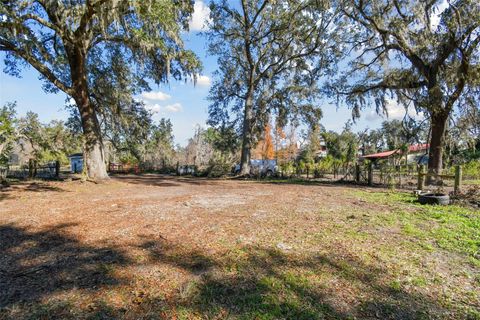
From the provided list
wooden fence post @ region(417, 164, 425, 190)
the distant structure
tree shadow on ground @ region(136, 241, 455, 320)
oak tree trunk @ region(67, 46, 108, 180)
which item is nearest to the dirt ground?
tree shadow on ground @ region(136, 241, 455, 320)

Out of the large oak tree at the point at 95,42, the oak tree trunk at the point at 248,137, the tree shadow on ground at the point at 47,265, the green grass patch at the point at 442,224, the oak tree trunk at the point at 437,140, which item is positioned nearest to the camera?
the tree shadow on ground at the point at 47,265

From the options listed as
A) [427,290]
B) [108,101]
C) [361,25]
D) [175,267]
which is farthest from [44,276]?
[361,25]

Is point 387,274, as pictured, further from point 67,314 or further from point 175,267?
point 67,314

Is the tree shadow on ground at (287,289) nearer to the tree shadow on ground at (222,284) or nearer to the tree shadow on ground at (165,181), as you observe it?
the tree shadow on ground at (222,284)

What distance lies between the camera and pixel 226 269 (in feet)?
9.72

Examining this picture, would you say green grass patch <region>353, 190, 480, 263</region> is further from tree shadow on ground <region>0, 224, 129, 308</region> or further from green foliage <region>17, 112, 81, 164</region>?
green foliage <region>17, 112, 81, 164</region>

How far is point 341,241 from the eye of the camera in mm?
3850

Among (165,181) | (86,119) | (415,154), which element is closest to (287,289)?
(86,119)

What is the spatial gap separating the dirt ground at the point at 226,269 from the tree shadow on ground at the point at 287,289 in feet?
0.03

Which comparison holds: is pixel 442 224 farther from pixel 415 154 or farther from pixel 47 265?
pixel 415 154

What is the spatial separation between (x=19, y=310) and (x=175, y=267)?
1357 mm

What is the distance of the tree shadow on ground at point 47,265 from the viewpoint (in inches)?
101

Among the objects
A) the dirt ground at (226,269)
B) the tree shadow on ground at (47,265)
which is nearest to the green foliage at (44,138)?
the dirt ground at (226,269)

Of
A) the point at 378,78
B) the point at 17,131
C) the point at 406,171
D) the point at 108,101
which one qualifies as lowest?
the point at 406,171
